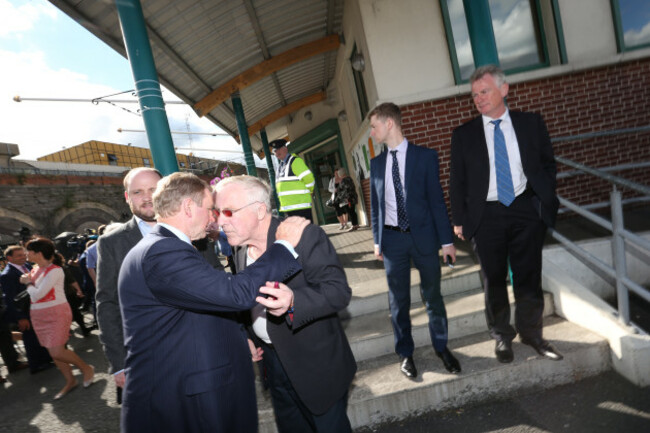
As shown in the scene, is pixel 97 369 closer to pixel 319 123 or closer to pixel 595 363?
pixel 595 363

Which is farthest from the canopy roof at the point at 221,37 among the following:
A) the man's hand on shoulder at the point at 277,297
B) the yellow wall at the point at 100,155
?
the yellow wall at the point at 100,155

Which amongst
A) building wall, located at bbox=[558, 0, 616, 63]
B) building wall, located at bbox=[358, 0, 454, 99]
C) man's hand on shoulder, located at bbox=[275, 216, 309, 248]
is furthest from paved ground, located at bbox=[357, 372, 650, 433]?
building wall, located at bbox=[558, 0, 616, 63]

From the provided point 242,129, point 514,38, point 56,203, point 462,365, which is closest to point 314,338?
point 462,365

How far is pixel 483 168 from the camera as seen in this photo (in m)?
2.69

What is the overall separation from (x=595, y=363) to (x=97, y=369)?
20.1 ft

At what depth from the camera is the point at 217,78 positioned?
7.98m

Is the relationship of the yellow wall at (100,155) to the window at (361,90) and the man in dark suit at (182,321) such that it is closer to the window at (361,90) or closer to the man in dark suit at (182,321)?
the window at (361,90)

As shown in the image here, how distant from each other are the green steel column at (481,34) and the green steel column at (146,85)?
11.1ft

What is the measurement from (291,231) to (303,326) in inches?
17.8

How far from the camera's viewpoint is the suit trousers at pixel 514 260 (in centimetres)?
263

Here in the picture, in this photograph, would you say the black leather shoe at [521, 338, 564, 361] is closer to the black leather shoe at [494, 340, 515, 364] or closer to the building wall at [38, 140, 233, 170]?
the black leather shoe at [494, 340, 515, 364]

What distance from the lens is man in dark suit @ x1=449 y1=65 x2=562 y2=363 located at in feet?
8.53

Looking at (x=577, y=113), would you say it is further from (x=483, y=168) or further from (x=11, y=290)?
(x=11, y=290)

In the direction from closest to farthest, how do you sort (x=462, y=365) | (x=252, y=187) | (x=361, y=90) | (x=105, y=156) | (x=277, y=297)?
1. (x=277, y=297)
2. (x=252, y=187)
3. (x=462, y=365)
4. (x=361, y=90)
5. (x=105, y=156)
